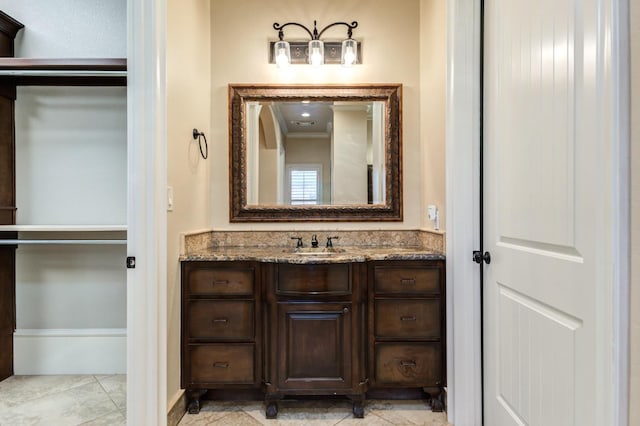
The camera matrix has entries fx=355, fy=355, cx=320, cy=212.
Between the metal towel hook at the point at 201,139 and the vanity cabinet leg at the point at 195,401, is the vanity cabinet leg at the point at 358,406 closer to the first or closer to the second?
the vanity cabinet leg at the point at 195,401

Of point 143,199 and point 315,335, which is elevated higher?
point 143,199

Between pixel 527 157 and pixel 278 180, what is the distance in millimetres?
1646

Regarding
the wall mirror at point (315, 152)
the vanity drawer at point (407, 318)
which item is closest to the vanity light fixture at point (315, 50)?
the wall mirror at point (315, 152)

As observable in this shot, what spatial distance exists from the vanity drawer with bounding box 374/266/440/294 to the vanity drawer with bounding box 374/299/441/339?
61 millimetres

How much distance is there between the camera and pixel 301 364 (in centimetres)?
196

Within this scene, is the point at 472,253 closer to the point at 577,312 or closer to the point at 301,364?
the point at 577,312

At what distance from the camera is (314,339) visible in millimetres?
1963

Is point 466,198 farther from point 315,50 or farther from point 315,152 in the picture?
point 315,50

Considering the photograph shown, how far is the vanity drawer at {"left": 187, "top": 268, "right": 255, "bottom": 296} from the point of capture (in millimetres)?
2010

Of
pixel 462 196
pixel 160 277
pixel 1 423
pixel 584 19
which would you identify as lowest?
pixel 1 423

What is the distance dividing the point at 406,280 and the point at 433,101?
1.13m

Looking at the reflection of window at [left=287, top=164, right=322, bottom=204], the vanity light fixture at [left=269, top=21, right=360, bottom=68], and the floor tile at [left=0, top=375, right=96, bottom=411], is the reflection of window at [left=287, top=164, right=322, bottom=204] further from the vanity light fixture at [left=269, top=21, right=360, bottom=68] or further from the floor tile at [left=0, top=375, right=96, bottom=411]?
the floor tile at [left=0, top=375, right=96, bottom=411]

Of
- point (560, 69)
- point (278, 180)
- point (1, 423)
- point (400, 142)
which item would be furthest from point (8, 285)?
point (560, 69)

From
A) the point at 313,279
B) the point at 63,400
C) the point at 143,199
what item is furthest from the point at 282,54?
the point at 63,400
